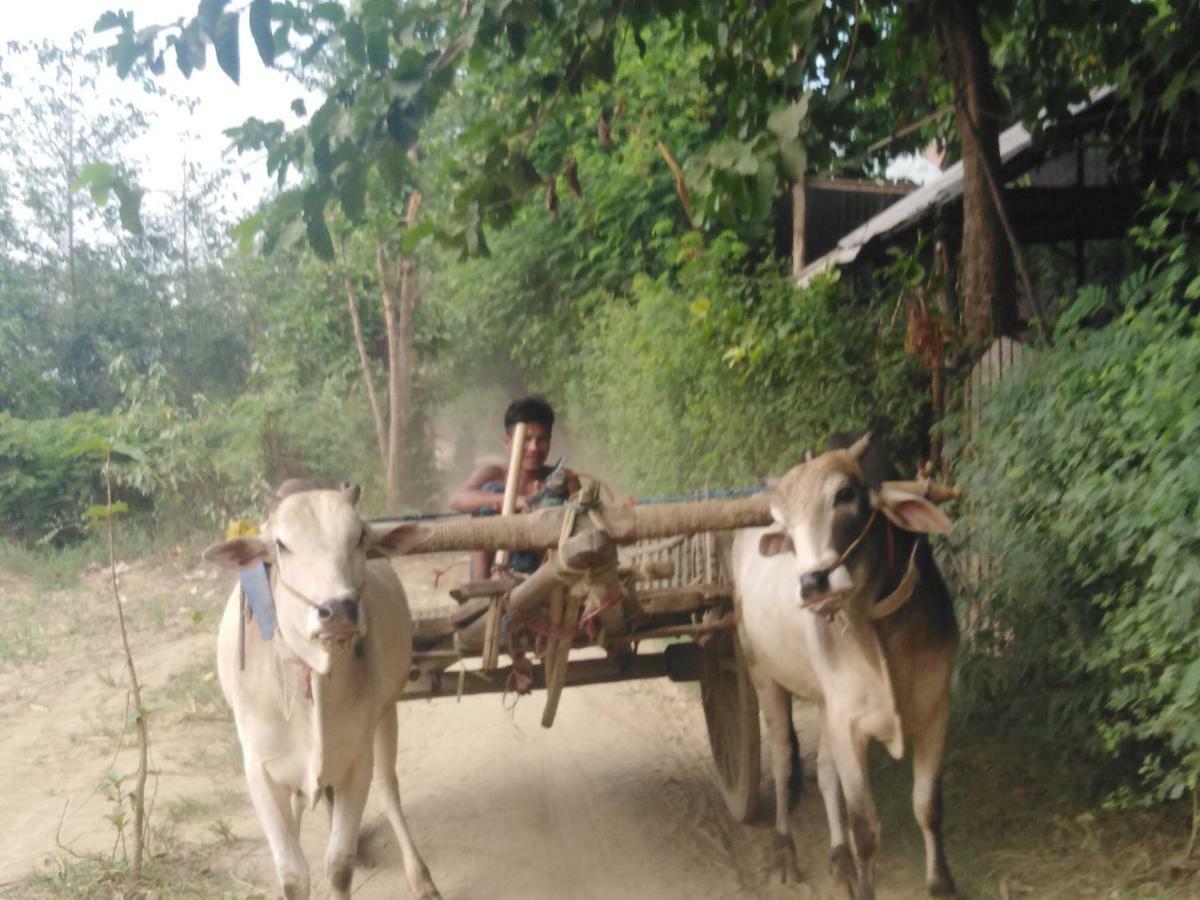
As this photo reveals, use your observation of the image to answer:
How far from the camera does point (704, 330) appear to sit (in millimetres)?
7383

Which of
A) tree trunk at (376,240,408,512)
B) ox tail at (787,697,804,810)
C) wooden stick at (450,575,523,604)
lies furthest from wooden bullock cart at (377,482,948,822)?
tree trunk at (376,240,408,512)

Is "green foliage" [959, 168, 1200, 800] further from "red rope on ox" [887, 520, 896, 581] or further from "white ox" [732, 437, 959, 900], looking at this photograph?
"red rope on ox" [887, 520, 896, 581]

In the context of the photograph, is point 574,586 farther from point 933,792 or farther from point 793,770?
point 793,770

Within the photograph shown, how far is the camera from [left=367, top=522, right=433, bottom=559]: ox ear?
3.71 m

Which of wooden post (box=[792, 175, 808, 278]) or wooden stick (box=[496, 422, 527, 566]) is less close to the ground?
wooden post (box=[792, 175, 808, 278])

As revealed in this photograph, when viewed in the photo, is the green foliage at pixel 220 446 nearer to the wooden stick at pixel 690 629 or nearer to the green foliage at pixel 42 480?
the green foliage at pixel 42 480

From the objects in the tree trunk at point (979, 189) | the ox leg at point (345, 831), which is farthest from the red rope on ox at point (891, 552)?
the tree trunk at point (979, 189)

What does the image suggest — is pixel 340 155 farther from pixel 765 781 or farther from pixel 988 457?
pixel 765 781

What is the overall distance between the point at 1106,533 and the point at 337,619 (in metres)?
2.47

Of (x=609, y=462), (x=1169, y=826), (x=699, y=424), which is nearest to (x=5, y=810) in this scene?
(x=699, y=424)

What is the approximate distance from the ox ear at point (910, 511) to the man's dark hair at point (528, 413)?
2188 millimetres

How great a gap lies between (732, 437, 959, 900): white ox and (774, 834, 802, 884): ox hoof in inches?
10.7

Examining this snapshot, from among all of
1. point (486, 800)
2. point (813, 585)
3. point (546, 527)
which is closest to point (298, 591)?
point (546, 527)

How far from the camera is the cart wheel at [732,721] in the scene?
510 centimetres
